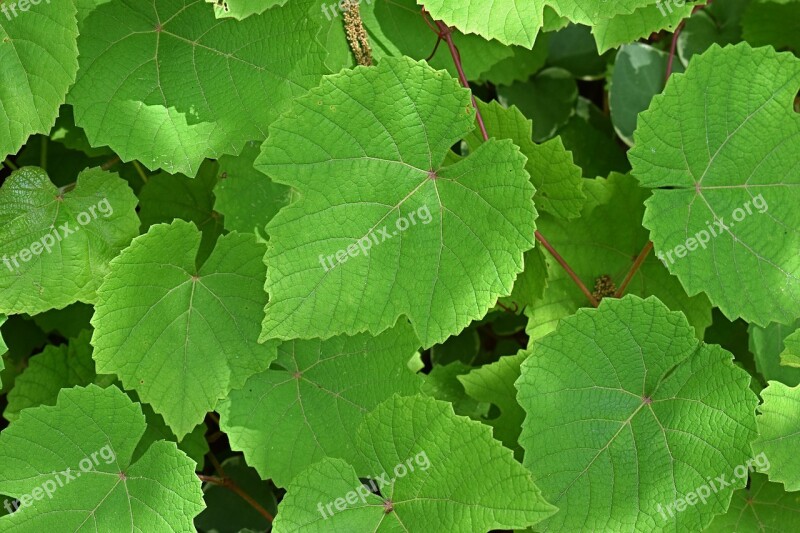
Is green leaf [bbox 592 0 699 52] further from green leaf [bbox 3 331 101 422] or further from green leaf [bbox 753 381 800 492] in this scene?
green leaf [bbox 3 331 101 422]

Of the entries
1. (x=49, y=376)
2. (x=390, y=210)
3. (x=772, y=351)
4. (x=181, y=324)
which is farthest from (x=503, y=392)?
(x=49, y=376)

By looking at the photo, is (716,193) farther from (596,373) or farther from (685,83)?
(596,373)

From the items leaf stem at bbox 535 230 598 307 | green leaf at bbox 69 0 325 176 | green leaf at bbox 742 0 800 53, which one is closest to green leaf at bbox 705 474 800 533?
leaf stem at bbox 535 230 598 307

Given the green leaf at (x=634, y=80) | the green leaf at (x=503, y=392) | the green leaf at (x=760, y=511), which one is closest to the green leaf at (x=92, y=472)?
the green leaf at (x=503, y=392)

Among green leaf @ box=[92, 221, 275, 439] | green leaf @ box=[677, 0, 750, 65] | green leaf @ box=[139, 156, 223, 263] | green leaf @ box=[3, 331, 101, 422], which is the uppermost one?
green leaf @ box=[677, 0, 750, 65]

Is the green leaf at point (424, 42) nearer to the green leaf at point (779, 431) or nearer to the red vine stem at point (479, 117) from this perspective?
the red vine stem at point (479, 117)

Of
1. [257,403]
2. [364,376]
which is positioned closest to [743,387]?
[364,376]
